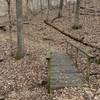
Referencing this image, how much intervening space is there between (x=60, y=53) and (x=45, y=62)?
6.00 feet

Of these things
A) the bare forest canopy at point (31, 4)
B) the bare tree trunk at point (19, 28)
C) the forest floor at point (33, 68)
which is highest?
the bare forest canopy at point (31, 4)

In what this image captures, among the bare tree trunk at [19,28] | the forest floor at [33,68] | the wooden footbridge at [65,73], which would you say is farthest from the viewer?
the bare tree trunk at [19,28]

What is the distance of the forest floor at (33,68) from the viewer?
919 cm

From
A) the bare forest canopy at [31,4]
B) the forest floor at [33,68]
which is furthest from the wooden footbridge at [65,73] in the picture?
the bare forest canopy at [31,4]

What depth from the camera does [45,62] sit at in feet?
42.2

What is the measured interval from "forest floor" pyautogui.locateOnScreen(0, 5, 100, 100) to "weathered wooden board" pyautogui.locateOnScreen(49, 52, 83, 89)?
36 cm

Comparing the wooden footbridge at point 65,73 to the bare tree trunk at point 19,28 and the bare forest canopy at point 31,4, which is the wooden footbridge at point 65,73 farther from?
the bare forest canopy at point 31,4

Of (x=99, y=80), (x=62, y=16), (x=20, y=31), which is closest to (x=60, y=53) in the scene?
(x=20, y=31)

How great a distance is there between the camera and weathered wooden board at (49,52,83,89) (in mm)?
9578

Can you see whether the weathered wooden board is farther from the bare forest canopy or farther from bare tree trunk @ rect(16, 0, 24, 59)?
the bare forest canopy

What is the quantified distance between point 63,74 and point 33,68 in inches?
84.7

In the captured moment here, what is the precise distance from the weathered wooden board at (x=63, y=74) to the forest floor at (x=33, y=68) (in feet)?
1.17

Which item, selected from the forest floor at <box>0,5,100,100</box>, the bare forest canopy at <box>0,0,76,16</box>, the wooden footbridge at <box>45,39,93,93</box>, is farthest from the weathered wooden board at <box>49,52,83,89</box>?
the bare forest canopy at <box>0,0,76,16</box>

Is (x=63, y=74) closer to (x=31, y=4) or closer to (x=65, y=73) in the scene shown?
(x=65, y=73)
